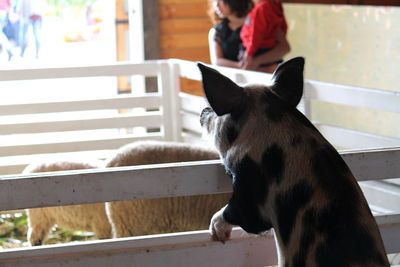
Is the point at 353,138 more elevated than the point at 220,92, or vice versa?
the point at 220,92

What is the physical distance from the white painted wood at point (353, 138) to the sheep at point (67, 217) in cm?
138

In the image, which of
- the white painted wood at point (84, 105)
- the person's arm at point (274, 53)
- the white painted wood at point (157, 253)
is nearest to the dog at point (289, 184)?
the white painted wood at point (157, 253)

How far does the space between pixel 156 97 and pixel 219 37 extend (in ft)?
2.71

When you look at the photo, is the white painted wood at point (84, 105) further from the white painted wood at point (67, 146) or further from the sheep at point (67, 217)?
the sheep at point (67, 217)

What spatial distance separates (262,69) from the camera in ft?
18.0

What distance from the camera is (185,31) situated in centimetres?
805

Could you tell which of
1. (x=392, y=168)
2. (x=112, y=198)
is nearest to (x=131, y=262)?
(x=112, y=198)

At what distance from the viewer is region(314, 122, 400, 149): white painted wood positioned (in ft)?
13.2

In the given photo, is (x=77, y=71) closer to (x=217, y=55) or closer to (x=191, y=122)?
(x=191, y=122)

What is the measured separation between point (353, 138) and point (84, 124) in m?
2.45

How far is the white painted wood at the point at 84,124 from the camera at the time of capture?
5812 millimetres

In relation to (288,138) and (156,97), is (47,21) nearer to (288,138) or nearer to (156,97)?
(156,97)

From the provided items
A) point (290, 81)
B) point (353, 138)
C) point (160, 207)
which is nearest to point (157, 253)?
point (290, 81)

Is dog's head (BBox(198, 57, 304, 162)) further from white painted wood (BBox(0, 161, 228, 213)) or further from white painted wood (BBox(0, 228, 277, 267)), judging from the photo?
white painted wood (BBox(0, 228, 277, 267))
